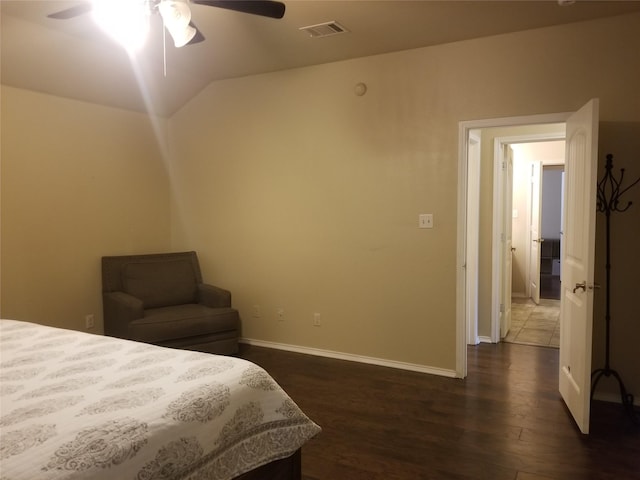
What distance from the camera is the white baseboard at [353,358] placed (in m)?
3.79

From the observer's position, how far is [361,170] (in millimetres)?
4000

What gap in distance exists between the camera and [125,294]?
4.20 m

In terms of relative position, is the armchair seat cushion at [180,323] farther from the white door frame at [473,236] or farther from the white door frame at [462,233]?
the white door frame at [473,236]

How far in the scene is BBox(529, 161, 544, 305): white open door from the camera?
6679mm

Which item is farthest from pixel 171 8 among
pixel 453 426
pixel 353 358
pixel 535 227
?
pixel 535 227

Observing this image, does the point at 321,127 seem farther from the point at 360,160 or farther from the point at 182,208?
the point at 182,208

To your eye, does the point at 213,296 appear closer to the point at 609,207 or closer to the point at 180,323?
the point at 180,323

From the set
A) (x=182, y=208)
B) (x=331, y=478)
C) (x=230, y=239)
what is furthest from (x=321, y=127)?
(x=331, y=478)

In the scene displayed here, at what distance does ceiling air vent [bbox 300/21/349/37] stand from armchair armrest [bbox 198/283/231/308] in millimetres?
2320

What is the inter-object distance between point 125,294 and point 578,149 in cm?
372

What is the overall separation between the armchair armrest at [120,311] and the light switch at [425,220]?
94.1 inches

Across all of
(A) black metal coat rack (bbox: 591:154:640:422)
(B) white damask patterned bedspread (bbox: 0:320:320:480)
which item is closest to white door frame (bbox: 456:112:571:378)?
(A) black metal coat rack (bbox: 591:154:640:422)

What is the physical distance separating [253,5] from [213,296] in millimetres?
2767

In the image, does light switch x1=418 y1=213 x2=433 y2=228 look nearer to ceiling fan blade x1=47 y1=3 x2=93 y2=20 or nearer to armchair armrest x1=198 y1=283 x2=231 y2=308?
armchair armrest x1=198 y1=283 x2=231 y2=308
